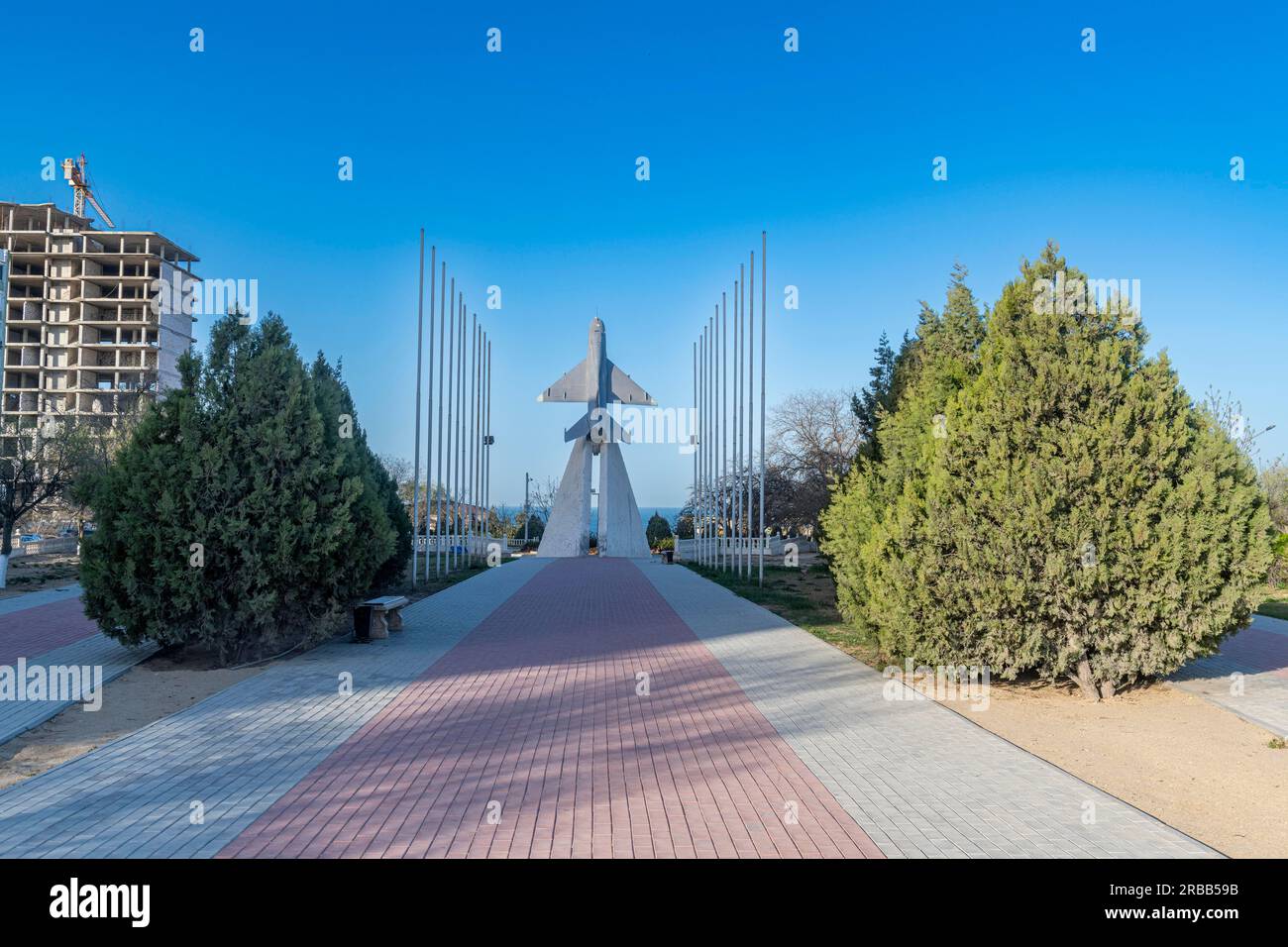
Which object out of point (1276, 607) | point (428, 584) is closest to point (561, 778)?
point (428, 584)

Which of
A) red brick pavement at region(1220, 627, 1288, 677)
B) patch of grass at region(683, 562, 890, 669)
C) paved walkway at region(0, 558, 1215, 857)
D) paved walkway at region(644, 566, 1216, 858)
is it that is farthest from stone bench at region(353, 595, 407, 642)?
red brick pavement at region(1220, 627, 1288, 677)

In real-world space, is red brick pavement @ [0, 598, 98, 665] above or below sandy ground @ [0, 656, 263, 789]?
above

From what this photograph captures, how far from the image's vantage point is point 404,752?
22.7 feet

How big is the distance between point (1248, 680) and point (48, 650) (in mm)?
14988

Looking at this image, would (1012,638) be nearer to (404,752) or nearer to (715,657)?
(715,657)

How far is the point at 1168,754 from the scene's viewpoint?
7.28 metres

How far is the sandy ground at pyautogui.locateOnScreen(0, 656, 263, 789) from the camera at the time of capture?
270 inches

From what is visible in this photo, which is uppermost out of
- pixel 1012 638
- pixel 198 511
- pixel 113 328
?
pixel 113 328

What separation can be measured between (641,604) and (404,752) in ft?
39.8

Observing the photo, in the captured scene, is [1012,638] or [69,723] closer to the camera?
[69,723]

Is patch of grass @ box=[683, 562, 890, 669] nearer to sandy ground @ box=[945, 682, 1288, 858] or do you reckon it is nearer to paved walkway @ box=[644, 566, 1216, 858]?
paved walkway @ box=[644, 566, 1216, 858]

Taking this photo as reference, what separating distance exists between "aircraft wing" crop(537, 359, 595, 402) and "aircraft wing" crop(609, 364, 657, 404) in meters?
1.45

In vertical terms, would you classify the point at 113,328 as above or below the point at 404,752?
above

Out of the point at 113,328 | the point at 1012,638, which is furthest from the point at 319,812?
the point at 113,328
